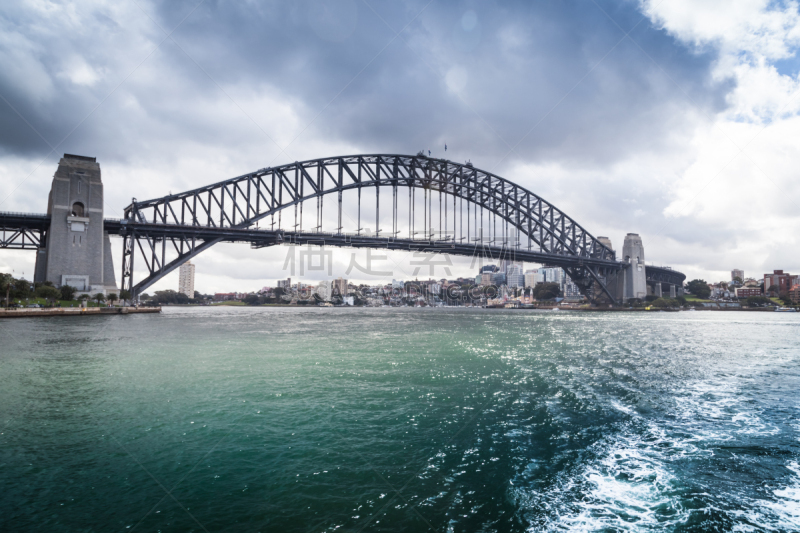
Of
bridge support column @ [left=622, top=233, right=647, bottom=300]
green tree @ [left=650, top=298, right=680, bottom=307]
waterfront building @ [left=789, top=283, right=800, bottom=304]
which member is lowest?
green tree @ [left=650, top=298, right=680, bottom=307]

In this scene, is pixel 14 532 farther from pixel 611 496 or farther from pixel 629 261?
pixel 629 261

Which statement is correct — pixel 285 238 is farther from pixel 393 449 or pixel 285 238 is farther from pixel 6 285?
pixel 393 449

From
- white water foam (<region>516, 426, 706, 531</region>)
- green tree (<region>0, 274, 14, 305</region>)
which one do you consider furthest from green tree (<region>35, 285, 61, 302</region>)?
white water foam (<region>516, 426, 706, 531</region>)

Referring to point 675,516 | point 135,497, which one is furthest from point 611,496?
point 135,497

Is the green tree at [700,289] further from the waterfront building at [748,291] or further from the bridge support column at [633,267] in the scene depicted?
the bridge support column at [633,267]

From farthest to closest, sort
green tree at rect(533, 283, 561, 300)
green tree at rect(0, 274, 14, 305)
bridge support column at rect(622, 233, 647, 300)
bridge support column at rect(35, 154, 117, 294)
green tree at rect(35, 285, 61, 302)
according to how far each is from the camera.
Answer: green tree at rect(533, 283, 561, 300) < bridge support column at rect(622, 233, 647, 300) < bridge support column at rect(35, 154, 117, 294) < green tree at rect(0, 274, 14, 305) < green tree at rect(35, 285, 61, 302)

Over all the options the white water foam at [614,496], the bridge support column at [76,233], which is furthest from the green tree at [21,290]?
the white water foam at [614,496]

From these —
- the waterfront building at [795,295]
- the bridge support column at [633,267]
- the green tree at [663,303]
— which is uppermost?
the bridge support column at [633,267]

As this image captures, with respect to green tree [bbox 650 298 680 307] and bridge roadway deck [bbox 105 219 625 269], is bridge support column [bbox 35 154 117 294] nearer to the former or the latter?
bridge roadway deck [bbox 105 219 625 269]
